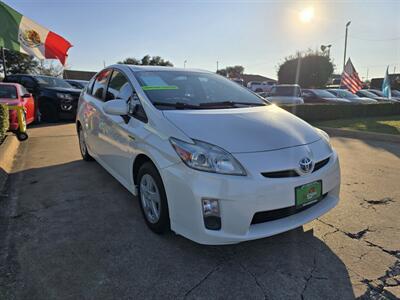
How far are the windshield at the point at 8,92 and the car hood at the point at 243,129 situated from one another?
723 cm

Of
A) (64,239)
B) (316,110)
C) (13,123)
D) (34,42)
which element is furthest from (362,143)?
(34,42)

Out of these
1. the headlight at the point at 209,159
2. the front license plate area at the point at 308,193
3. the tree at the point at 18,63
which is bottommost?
the front license plate area at the point at 308,193

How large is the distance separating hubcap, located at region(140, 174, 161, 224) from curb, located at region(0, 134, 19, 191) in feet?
7.29

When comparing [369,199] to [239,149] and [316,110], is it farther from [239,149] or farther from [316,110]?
[316,110]

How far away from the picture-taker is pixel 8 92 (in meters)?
8.51

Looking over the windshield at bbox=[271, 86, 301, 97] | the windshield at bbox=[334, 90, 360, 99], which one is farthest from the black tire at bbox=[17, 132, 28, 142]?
the windshield at bbox=[334, 90, 360, 99]

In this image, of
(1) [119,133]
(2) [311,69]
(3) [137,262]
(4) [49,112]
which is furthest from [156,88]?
(2) [311,69]

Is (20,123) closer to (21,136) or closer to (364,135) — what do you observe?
(21,136)

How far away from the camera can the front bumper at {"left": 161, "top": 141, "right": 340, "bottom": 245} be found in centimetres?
233

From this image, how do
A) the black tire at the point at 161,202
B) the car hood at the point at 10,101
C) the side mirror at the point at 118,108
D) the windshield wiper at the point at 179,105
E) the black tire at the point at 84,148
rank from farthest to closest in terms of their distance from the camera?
the car hood at the point at 10,101, the black tire at the point at 84,148, the side mirror at the point at 118,108, the windshield wiper at the point at 179,105, the black tire at the point at 161,202

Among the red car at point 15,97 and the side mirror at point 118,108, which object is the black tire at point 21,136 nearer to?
the red car at point 15,97

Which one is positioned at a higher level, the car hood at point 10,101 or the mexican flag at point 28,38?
the mexican flag at point 28,38

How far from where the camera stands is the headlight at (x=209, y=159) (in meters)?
2.39

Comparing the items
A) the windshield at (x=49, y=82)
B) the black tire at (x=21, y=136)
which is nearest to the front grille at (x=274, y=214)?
the black tire at (x=21, y=136)
